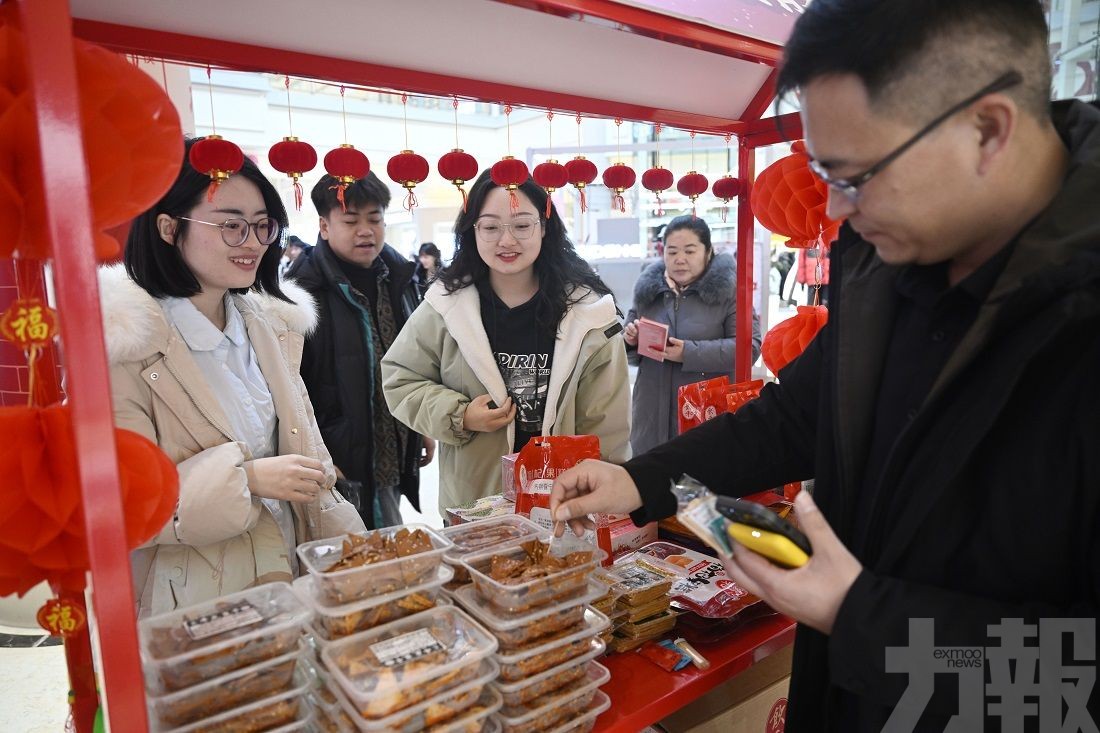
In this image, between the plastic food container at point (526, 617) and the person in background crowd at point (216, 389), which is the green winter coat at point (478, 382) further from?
the plastic food container at point (526, 617)

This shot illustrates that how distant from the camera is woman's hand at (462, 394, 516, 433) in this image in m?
2.37

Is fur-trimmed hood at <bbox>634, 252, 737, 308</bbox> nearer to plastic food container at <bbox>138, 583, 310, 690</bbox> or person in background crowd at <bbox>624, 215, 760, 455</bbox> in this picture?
person in background crowd at <bbox>624, 215, 760, 455</bbox>

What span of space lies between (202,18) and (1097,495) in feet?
5.41

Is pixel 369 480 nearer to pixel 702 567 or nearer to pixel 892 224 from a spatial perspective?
pixel 702 567

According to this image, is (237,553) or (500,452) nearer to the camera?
(237,553)

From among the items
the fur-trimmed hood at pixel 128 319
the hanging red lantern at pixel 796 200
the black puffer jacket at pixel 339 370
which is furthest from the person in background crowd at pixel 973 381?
the black puffer jacket at pixel 339 370

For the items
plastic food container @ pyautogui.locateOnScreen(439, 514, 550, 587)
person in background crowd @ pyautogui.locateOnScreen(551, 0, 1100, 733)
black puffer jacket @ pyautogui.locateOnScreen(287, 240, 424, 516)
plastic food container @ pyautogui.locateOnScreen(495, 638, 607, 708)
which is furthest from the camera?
black puffer jacket @ pyautogui.locateOnScreen(287, 240, 424, 516)

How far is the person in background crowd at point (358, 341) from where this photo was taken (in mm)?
3045

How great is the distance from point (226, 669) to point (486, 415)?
142 cm

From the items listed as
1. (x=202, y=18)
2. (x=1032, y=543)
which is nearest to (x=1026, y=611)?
(x=1032, y=543)

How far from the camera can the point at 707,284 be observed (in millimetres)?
3779

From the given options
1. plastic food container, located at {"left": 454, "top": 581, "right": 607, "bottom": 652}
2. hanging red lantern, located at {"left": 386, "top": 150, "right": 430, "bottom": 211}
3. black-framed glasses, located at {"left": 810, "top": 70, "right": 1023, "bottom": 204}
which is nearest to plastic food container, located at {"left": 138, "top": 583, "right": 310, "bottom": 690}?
plastic food container, located at {"left": 454, "top": 581, "right": 607, "bottom": 652}

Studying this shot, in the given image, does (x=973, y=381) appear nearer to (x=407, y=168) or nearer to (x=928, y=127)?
(x=928, y=127)

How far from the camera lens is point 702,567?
167 centimetres
